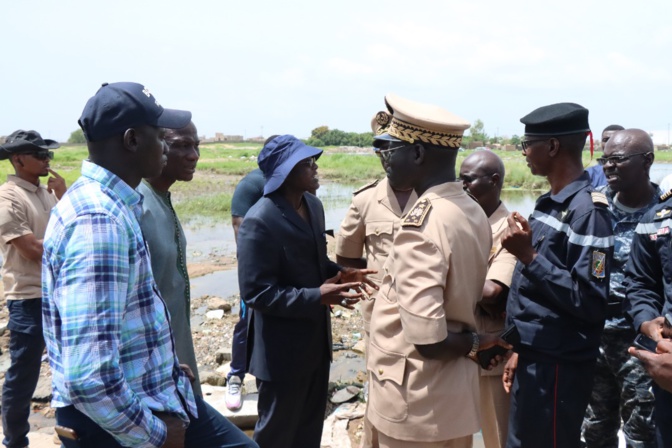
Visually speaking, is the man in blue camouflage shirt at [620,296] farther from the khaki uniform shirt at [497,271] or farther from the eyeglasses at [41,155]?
the eyeglasses at [41,155]

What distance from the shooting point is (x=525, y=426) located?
2629 mm

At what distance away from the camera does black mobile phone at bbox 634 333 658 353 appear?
2557 millimetres

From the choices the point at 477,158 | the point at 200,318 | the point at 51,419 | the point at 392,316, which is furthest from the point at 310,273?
the point at 200,318

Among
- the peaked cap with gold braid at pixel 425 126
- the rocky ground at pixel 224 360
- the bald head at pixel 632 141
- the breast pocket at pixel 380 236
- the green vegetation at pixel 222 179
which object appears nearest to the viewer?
the peaked cap with gold braid at pixel 425 126

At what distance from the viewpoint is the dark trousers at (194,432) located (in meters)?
1.82

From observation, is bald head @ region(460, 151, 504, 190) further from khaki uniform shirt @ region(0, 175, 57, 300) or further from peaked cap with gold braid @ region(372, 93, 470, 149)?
khaki uniform shirt @ region(0, 175, 57, 300)

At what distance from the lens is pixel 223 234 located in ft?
47.6

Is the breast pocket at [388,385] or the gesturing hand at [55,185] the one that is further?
the gesturing hand at [55,185]

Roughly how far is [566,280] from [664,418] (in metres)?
0.67

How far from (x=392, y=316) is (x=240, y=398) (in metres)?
2.35

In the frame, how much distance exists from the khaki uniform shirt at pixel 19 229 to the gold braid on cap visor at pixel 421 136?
2887 mm

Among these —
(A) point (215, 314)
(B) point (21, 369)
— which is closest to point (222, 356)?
(A) point (215, 314)

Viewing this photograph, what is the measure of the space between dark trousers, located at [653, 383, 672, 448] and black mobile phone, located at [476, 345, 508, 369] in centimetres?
65

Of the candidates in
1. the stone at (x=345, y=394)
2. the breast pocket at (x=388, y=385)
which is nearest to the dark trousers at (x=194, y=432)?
the breast pocket at (x=388, y=385)
